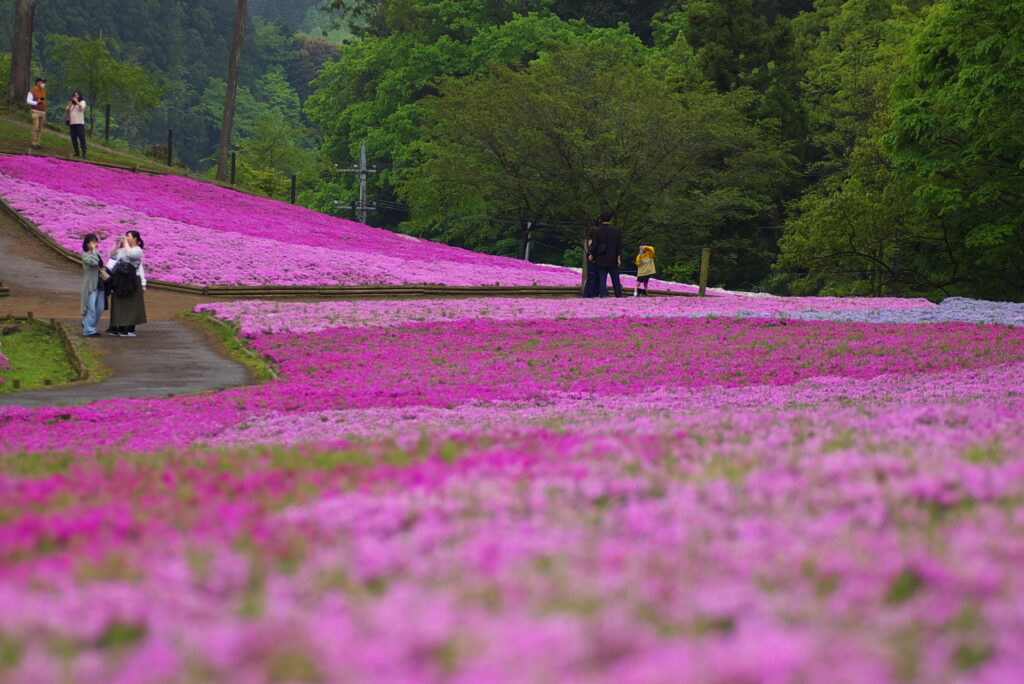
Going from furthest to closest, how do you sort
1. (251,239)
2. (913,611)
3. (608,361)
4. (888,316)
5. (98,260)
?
(251,239) < (888,316) < (98,260) < (608,361) < (913,611)

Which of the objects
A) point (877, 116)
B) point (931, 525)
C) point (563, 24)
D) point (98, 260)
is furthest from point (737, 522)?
point (563, 24)

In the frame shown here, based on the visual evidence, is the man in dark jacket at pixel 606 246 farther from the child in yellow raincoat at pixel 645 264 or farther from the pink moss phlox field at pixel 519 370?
the pink moss phlox field at pixel 519 370

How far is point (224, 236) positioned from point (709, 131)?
30.2 metres

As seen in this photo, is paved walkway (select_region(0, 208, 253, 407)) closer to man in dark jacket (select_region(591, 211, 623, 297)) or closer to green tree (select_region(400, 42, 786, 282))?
man in dark jacket (select_region(591, 211, 623, 297))

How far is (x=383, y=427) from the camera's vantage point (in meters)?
14.2

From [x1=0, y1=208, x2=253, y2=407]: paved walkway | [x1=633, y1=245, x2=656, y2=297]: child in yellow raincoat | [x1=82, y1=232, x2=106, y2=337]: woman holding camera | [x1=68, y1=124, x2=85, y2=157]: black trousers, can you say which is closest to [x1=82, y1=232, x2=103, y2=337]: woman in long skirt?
[x1=82, y1=232, x2=106, y2=337]: woman holding camera

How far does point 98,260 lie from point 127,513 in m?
19.3

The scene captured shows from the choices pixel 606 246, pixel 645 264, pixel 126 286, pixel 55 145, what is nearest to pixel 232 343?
pixel 126 286

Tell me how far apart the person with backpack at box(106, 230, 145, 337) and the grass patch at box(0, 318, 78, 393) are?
1300mm

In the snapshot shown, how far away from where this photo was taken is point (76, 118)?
50406 millimetres

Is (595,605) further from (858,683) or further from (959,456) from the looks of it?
(959,456)

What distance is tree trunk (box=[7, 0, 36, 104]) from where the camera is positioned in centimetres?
5578

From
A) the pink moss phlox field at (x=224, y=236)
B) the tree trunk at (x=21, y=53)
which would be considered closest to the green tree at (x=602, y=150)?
the pink moss phlox field at (x=224, y=236)

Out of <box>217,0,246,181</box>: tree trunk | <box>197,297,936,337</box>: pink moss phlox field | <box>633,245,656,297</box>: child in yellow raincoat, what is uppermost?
<box>217,0,246,181</box>: tree trunk
